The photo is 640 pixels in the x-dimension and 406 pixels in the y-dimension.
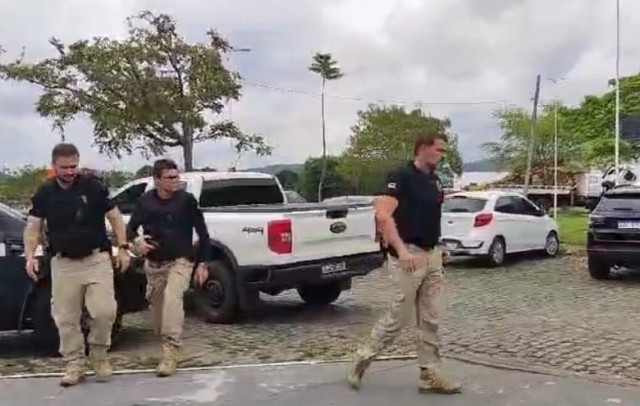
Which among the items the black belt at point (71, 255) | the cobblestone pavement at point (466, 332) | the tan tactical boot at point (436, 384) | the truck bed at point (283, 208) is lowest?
the cobblestone pavement at point (466, 332)

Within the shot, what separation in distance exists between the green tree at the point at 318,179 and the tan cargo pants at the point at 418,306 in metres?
44.2

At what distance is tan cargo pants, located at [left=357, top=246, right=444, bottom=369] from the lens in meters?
6.30

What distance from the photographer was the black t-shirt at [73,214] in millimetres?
6621

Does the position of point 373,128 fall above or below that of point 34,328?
above

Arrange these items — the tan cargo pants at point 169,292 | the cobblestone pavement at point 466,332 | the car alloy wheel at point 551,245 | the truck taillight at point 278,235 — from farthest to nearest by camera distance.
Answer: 1. the car alloy wheel at point 551,245
2. the truck taillight at point 278,235
3. the cobblestone pavement at point 466,332
4. the tan cargo pants at point 169,292

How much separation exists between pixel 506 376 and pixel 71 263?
3.45 metres

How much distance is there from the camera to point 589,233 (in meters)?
14.4

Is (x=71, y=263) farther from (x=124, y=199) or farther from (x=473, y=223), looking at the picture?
(x=473, y=223)

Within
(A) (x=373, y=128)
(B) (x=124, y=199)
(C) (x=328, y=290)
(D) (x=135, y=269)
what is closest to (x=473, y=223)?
(C) (x=328, y=290)

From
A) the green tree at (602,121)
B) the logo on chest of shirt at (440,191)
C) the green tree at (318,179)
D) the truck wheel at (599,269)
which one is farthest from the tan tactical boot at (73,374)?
the green tree at (318,179)

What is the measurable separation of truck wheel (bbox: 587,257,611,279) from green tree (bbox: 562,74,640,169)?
99.7 ft

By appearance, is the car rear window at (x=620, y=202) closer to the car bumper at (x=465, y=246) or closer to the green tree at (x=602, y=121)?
the car bumper at (x=465, y=246)

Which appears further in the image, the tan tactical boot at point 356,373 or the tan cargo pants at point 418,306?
the tan tactical boot at point 356,373

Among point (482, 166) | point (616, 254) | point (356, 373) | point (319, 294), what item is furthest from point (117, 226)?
point (482, 166)
